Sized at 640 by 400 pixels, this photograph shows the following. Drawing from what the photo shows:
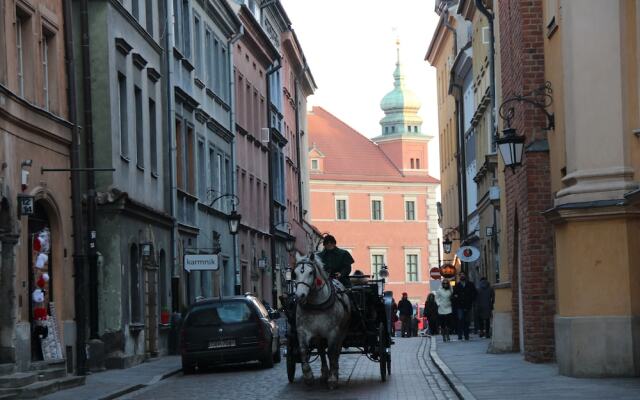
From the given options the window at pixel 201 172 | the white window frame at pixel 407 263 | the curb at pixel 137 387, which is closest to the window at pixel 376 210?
the white window frame at pixel 407 263

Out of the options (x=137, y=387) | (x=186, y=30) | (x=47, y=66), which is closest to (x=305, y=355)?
(x=137, y=387)

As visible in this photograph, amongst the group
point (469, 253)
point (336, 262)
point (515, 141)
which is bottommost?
point (336, 262)

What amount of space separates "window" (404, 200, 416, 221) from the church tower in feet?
13.1

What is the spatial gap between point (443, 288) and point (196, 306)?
16.6 metres

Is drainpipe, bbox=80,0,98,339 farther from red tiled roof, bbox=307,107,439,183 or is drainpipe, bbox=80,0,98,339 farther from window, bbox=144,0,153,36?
red tiled roof, bbox=307,107,439,183

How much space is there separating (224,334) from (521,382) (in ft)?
27.8

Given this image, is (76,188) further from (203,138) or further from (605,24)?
(203,138)

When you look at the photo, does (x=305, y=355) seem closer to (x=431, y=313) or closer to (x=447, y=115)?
(x=431, y=313)

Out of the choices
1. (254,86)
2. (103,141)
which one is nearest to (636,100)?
(103,141)

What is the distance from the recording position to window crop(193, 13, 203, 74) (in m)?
46.1

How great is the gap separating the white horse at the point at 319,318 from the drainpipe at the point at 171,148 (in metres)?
17.6

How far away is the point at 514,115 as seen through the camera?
28.9 meters

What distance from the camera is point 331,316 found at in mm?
21812

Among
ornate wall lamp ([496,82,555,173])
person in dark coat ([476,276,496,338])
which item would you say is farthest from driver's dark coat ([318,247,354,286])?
person in dark coat ([476,276,496,338])
